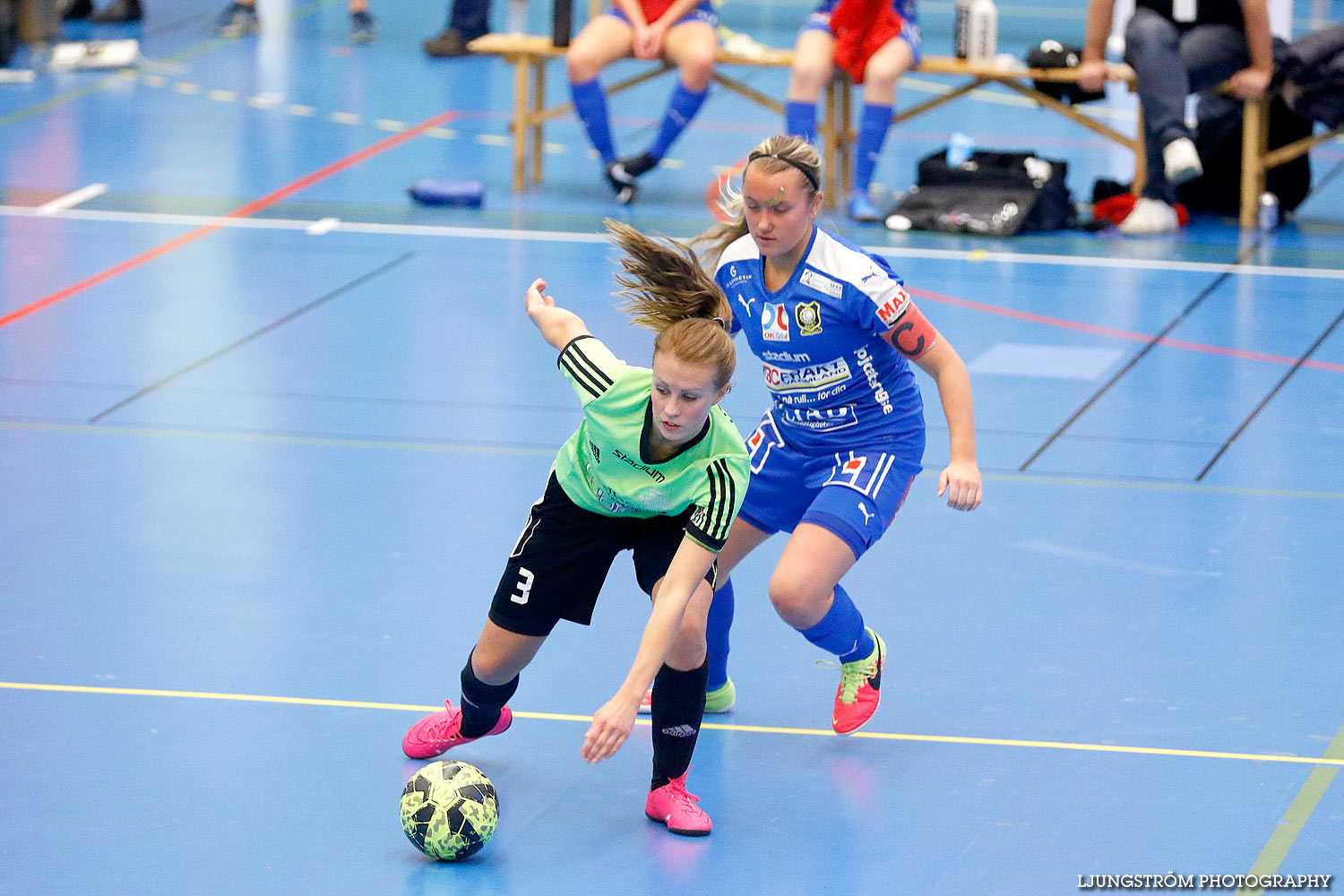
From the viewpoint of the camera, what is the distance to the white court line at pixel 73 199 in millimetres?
9859

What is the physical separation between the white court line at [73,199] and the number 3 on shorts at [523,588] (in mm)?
6833

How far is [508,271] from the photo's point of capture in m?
9.02

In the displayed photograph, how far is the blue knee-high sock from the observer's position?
439 centimetres

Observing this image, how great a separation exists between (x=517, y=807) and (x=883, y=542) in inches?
83.2

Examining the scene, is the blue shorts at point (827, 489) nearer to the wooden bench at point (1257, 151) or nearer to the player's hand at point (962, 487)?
the player's hand at point (962, 487)

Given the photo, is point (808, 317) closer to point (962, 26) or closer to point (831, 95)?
point (831, 95)

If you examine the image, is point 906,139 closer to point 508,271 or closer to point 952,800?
point 508,271

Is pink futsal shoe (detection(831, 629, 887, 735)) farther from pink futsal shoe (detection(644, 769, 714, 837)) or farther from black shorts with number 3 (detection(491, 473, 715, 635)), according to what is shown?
black shorts with number 3 (detection(491, 473, 715, 635))

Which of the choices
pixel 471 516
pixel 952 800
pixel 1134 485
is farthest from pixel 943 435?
pixel 952 800

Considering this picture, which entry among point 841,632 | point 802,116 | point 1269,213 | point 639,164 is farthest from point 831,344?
point 1269,213

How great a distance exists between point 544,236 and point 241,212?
1.83m

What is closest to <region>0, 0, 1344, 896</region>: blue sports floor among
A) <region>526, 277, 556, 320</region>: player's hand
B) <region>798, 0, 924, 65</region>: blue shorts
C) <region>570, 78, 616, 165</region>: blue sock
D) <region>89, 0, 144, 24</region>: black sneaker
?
<region>570, 78, 616, 165</region>: blue sock

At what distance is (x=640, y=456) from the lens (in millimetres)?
3855

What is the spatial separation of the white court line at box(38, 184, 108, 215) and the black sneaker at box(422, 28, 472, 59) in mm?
4742
